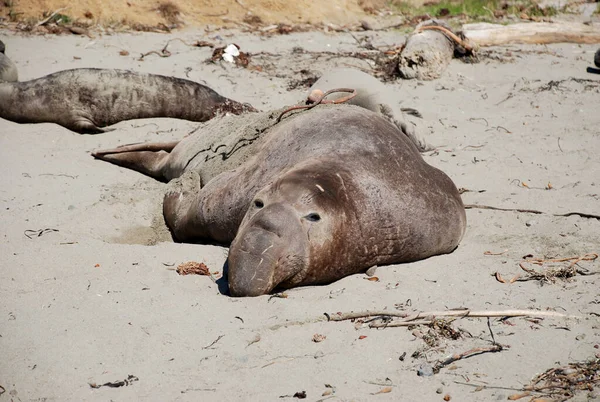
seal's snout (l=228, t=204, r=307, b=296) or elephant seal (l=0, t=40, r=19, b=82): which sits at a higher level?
seal's snout (l=228, t=204, r=307, b=296)

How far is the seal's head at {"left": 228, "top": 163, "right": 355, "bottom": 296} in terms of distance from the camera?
399 centimetres

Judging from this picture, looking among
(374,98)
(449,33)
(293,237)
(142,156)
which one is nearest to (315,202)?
(293,237)

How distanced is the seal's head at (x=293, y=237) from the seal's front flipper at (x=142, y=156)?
263cm

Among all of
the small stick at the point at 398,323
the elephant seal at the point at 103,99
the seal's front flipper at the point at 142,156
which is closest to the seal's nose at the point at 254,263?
the small stick at the point at 398,323

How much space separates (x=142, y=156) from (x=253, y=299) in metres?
3.15

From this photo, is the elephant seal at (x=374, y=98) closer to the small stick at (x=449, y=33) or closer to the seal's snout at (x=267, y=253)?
the small stick at (x=449, y=33)

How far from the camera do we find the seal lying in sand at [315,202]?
404 centimetres

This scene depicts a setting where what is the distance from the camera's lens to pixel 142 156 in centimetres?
679

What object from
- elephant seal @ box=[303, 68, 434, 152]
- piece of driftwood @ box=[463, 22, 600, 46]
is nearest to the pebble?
elephant seal @ box=[303, 68, 434, 152]

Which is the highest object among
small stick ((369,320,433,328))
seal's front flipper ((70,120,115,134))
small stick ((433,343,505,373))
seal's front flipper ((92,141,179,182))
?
small stick ((433,343,505,373))

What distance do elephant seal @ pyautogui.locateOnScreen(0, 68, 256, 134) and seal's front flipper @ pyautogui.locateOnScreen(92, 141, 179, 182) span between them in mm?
983

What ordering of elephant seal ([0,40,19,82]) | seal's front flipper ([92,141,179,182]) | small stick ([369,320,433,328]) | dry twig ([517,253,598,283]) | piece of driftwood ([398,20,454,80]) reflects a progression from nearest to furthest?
small stick ([369,320,433,328]), dry twig ([517,253,598,283]), seal's front flipper ([92,141,179,182]), elephant seal ([0,40,19,82]), piece of driftwood ([398,20,454,80])

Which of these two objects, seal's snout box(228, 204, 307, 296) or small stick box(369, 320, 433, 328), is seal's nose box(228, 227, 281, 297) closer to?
seal's snout box(228, 204, 307, 296)

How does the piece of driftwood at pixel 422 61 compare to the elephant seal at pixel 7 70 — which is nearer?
the elephant seal at pixel 7 70
